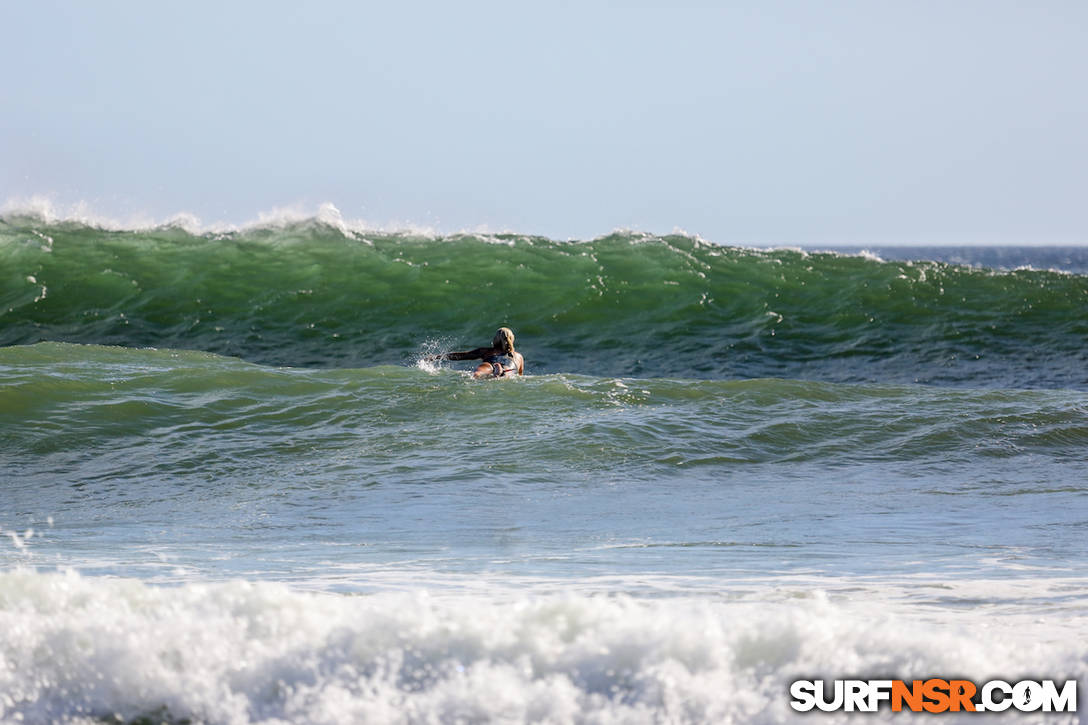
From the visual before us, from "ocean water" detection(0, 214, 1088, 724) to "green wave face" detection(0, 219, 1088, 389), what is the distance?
85mm

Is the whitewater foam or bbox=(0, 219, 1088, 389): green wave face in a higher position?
bbox=(0, 219, 1088, 389): green wave face

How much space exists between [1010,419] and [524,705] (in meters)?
8.51

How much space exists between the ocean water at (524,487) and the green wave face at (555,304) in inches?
3.3

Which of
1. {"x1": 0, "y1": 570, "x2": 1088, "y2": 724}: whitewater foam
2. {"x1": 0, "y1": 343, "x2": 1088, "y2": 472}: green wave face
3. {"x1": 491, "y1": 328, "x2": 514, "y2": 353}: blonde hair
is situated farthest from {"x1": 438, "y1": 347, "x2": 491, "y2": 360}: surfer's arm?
{"x1": 0, "y1": 570, "x2": 1088, "y2": 724}: whitewater foam

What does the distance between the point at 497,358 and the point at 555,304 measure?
6.44 metres

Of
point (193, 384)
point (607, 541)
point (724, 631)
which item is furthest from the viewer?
point (193, 384)

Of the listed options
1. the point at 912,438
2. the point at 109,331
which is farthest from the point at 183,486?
the point at 109,331

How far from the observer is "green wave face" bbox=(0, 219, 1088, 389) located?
16391mm

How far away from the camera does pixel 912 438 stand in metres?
10.2

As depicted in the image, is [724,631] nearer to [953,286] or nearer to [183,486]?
[183,486]

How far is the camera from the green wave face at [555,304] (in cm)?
1639

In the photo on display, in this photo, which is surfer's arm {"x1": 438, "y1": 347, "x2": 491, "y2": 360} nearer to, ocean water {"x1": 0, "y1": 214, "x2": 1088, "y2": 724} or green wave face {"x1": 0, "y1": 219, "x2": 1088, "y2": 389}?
ocean water {"x1": 0, "y1": 214, "x2": 1088, "y2": 724}

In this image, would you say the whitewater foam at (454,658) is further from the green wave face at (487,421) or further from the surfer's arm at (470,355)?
the surfer's arm at (470,355)

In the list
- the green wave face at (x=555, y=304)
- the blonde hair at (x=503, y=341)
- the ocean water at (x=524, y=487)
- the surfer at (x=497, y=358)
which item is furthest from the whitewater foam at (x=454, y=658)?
the green wave face at (x=555, y=304)
